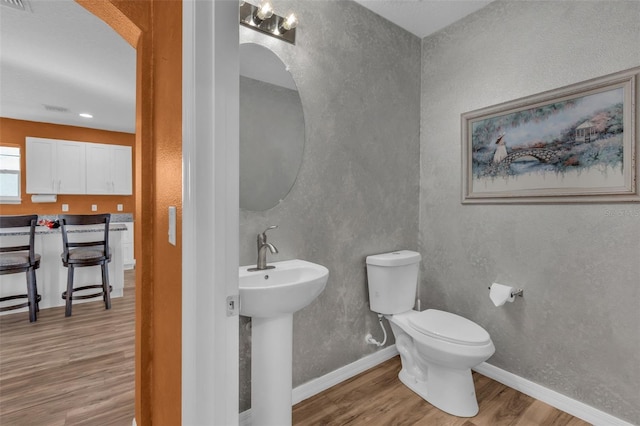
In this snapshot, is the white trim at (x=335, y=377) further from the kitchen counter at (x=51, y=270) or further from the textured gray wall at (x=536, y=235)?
the kitchen counter at (x=51, y=270)

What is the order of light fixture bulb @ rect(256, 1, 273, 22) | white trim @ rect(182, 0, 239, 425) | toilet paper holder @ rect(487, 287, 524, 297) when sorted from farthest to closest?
toilet paper holder @ rect(487, 287, 524, 297), light fixture bulb @ rect(256, 1, 273, 22), white trim @ rect(182, 0, 239, 425)

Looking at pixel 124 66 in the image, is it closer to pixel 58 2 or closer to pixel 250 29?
pixel 58 2

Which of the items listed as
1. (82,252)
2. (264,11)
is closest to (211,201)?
(264,11)

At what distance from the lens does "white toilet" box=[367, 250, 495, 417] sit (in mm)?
1697

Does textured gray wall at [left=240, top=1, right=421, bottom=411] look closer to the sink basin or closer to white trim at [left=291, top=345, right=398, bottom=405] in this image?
white trim at [left=291, top=345, right=398, bottom=405]

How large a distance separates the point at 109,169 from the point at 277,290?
5.62 metres

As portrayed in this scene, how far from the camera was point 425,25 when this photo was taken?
2365 mm

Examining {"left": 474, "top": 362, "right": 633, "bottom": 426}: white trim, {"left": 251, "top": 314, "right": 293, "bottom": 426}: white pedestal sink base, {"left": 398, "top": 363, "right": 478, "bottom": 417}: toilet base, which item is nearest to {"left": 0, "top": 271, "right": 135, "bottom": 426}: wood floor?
{"left": 251, "top": 314, "right": 293, "bottom": 426}: white pedestal sink base

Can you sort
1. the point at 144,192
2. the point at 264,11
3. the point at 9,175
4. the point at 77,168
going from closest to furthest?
the point at 144,192, the point at 264,11, the point at 9,175, the point at 77,168

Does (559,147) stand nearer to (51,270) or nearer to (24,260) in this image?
(24,260)

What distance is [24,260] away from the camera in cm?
313

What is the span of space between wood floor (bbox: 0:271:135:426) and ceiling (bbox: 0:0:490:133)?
2.57m

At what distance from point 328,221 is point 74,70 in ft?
10.8

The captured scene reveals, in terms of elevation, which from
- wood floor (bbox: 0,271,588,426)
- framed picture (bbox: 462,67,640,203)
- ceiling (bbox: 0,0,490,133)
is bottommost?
wood floor (bbox: 0,271,588,426)
